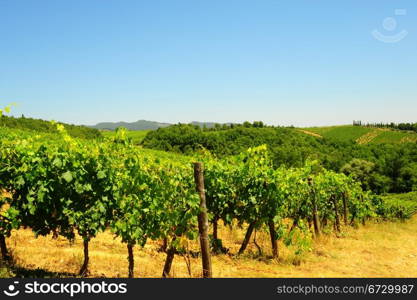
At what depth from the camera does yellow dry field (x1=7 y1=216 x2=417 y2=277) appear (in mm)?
6723

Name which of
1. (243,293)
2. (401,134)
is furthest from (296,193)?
(401,134)

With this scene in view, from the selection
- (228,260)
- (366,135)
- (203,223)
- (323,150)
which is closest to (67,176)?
(203,223)

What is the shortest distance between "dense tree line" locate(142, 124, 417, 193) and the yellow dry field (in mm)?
55864

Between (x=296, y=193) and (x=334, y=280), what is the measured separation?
6.26m

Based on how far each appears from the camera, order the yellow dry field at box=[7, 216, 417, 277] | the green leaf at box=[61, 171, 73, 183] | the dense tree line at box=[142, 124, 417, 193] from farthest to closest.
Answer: the dense tree line at box=[142, 124, 417, 193], the yellow dry field at box=[7, 216, 417, 277], the green leaf at box=[61, 171, 73, 183]

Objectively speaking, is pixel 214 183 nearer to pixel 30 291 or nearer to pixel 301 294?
pixel 301 294

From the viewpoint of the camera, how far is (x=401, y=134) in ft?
425

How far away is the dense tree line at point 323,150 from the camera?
3135 inches

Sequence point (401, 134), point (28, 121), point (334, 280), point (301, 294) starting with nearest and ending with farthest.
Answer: point (301, 294) < point (334, 280) < point (28, 121) < point (401, 134)
